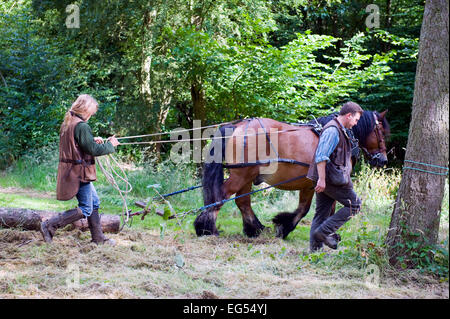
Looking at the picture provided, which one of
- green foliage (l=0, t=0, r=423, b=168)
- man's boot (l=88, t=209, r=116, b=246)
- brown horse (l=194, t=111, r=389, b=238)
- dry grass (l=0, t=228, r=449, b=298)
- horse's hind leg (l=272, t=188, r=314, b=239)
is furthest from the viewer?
green foliage (l=0, t=0, r=423, b=168)

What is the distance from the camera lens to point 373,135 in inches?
240

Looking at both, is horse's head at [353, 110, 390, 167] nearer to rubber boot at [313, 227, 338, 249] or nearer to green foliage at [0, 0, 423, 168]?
rubber boot at [313, 227, 338, 249]

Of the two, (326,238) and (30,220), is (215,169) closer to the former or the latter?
(326,238)

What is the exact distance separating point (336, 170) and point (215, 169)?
1.77 metres

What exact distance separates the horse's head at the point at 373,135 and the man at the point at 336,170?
0.95 metres

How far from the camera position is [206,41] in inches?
388

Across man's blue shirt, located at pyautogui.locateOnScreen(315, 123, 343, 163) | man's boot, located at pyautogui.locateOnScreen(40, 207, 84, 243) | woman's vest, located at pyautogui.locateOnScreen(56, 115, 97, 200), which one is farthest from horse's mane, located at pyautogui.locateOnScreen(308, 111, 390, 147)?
man's boot, located at pyautogui.locateOnScreen(40, 207, 84, 243)

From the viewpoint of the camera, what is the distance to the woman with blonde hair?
4988 mm

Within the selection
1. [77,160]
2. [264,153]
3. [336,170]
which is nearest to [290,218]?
[264,153]

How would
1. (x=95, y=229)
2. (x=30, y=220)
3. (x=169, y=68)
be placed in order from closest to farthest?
(x=95, y=229) < (x=30, y=220) < (x=169, y=68)

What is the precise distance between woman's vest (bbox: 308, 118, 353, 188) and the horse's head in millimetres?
1028

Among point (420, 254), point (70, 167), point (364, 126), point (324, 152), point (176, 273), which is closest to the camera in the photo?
point (420, 254)

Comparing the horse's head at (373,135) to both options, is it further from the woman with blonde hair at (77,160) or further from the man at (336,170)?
the woman with blonde hair at (77,160)
